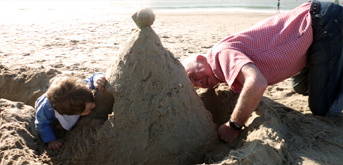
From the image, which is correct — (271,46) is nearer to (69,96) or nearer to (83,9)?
(69,96)

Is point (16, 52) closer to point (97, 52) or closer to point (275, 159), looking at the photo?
point (97, 52)

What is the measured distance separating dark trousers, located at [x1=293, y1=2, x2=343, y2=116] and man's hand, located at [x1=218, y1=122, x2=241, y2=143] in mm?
1210

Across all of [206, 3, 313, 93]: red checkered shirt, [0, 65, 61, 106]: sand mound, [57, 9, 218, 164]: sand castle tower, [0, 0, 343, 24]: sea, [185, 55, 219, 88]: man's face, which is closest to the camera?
[57, 9, 218, 164]: sand castle tower

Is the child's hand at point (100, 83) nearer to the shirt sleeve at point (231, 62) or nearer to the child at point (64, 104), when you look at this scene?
the child at point (64, 104)

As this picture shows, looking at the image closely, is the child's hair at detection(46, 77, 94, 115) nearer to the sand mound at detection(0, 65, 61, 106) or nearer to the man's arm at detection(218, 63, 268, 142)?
the man's arm at detection(218, 63, 268, 142)

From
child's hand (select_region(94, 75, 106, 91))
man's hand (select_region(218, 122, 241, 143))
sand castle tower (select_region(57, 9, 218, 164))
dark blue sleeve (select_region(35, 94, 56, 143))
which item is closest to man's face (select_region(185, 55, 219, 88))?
sand castle tower (select_region(57, 9, 218, 164))

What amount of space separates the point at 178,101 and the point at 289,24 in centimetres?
133

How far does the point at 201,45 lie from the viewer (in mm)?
7395

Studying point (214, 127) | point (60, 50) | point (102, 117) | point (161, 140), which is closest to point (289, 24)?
point (214, 127)

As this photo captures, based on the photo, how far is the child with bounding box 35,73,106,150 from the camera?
233cm

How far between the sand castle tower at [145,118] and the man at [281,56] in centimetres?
37

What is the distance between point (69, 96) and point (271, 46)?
1.85 m

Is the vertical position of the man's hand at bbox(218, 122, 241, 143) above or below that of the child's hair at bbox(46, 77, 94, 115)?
below

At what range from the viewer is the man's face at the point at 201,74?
8.95 feet
